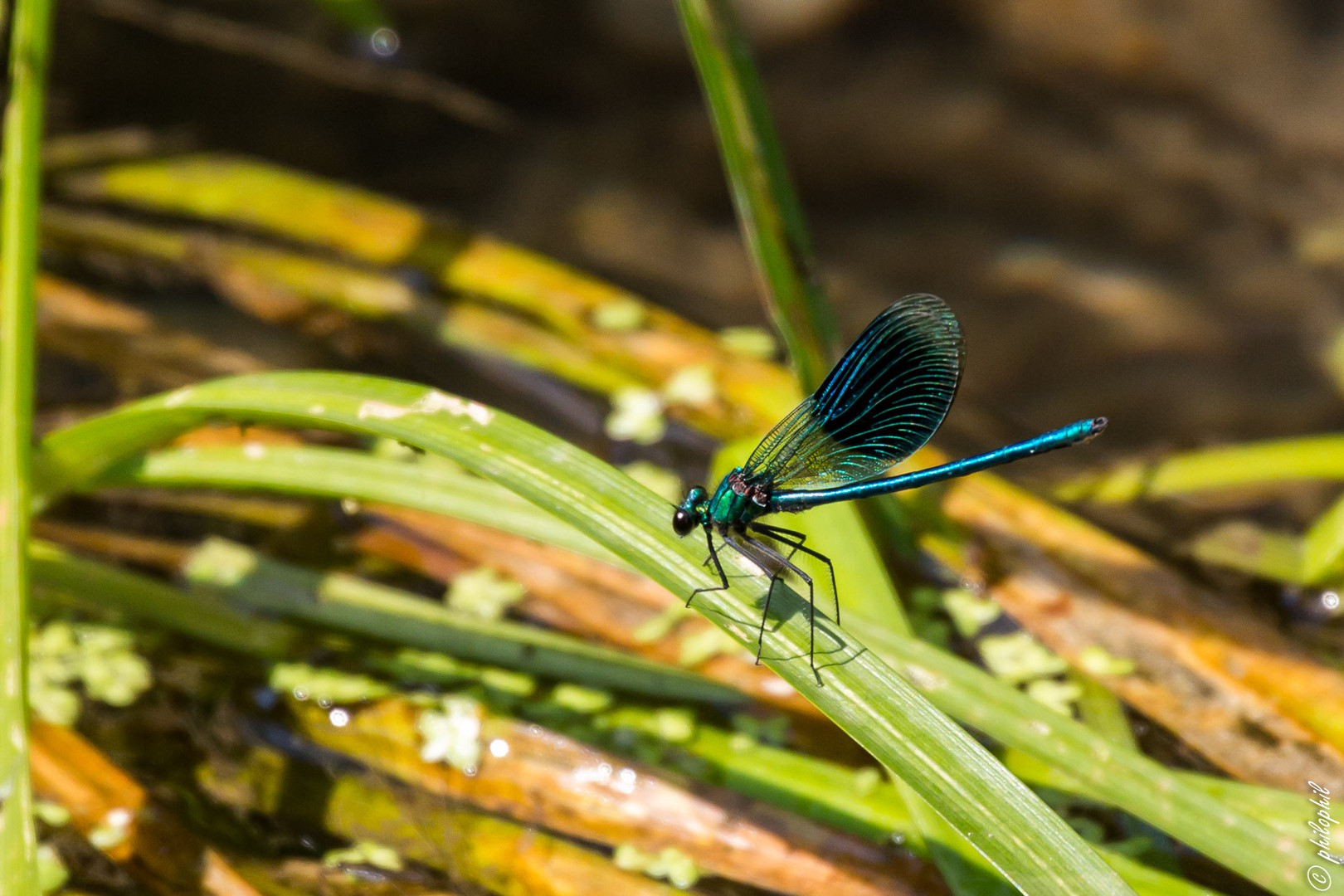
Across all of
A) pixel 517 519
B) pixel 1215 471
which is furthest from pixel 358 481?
pixel 1215 471

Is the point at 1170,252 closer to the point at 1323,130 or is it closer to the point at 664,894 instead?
the point at 1323,130

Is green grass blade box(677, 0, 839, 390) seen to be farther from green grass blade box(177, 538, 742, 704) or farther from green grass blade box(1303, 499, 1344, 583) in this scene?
green grass blade box(1303, 499, 1344, 583)

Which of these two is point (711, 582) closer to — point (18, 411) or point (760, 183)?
point (760, 183)

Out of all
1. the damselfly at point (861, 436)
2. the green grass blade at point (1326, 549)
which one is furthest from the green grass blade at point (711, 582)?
the green grass blade at point (1326, 549)

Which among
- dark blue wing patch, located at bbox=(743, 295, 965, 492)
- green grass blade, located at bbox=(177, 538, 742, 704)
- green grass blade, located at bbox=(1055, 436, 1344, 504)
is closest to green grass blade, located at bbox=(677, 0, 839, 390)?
dark blue wing patch, located at bbox=(743, 295, 965, 492)

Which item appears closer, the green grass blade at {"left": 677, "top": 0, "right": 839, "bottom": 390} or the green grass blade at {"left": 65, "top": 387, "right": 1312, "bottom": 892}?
the green grass blade at {"left": 65, "top": 387, "right": 1312, "bottom": 892}
